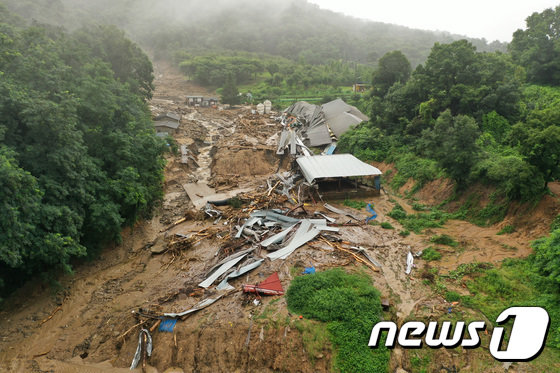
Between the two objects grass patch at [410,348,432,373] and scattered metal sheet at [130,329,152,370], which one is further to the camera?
scattered metal sheet at [130,329,152,370]

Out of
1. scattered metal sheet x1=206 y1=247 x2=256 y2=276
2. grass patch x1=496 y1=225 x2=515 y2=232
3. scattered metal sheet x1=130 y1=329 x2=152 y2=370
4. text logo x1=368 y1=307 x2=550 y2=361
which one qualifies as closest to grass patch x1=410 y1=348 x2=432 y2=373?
text logo x1=368 y1=307 x2=550 y2=361

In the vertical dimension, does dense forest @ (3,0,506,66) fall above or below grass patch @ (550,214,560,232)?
above

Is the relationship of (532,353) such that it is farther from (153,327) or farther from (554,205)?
(153,327)

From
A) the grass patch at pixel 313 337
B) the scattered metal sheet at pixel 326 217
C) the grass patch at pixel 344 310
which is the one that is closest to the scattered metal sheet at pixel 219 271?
the grass patch at pixel 344 310

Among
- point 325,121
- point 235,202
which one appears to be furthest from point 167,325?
point 325,121

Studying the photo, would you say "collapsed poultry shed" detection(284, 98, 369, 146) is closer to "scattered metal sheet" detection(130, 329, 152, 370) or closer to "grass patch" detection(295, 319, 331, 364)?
"grass patch" detection(295, 319, 331, 364)

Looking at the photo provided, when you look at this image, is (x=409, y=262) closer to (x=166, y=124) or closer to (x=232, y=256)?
(x=232, y=256)
